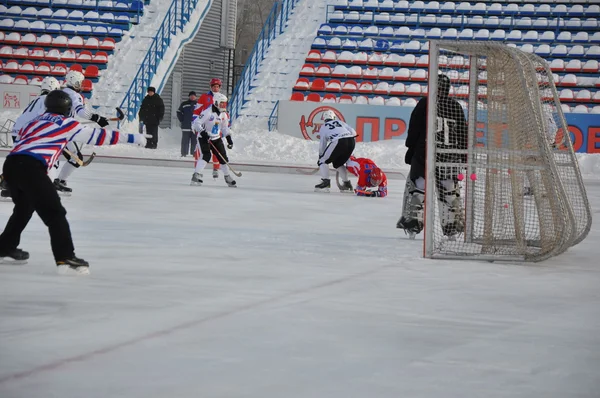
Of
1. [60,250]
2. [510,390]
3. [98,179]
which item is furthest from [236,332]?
[98,179]

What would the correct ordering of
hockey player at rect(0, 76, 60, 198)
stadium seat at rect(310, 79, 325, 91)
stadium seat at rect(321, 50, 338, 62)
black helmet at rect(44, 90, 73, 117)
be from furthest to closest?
stadium seat at rect(321, 50, 338, 62) < stadium seat at rect(310, 79, 325, 91) < hockey player at rect(0, 76, 60, 198) < black helmet at rect(44, 90, 73, 117)

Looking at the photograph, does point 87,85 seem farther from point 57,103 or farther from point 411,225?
point 57,103

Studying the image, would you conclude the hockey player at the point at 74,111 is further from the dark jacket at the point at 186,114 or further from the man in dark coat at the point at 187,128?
the dark jacket at the point at 186,114

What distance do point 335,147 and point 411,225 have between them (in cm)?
584

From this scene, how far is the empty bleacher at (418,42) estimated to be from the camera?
84.1 feet

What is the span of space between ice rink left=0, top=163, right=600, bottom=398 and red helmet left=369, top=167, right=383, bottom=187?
207 inches

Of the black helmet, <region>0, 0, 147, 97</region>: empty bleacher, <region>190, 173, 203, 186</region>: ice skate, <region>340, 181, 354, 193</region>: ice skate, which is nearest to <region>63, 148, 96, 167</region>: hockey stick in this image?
<region>190, 173, 203, 186</region>: ice skate

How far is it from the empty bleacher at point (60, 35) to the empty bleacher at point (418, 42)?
560 cm

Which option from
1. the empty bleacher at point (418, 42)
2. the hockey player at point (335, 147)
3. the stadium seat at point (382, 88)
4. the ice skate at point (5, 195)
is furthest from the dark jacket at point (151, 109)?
the ice skate at point (5, 195)

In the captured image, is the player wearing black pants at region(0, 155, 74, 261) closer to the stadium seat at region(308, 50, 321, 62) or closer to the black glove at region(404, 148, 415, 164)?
the black glove at region(404, 148, 415, 164)

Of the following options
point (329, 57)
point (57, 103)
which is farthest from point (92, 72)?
point (57, 103)

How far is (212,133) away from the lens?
15.2 m

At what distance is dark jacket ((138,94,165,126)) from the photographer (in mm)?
23562

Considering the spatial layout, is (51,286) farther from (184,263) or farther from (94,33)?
(94,33)
